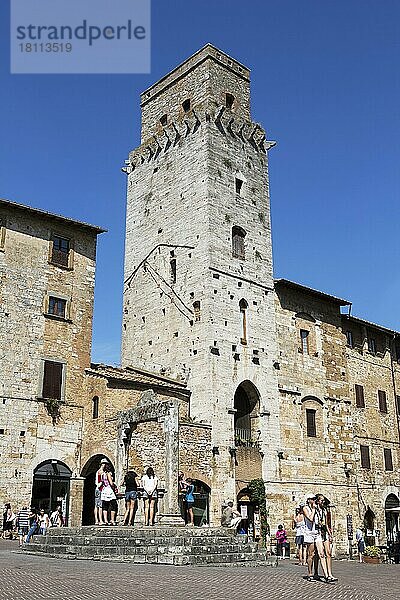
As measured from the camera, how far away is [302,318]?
3600 cm

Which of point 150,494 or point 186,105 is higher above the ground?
point 186,105

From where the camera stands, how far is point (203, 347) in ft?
103

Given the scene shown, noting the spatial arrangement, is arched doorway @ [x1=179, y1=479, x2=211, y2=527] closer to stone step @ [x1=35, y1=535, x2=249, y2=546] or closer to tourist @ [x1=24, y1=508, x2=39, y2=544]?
tourist @ [x1=24, y1=508, x2=39, y2=544]

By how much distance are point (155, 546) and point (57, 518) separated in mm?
11476

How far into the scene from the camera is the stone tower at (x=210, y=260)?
3131cm

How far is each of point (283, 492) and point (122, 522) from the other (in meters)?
14.0

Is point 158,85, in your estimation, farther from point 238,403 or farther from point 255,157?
point 238,403

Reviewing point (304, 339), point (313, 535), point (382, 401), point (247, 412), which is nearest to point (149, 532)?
point (313, 535)

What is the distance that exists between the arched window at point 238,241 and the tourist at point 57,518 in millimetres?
15308

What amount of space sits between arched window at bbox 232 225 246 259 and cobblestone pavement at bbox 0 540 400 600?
21524mm

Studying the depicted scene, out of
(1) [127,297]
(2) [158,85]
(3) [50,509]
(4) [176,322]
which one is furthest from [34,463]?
(2) [158,85]

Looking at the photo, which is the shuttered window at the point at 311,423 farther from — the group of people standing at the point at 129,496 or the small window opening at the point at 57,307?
the group of people standing at the point at 129,496

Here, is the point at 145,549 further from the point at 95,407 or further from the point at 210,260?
the point at 210,260

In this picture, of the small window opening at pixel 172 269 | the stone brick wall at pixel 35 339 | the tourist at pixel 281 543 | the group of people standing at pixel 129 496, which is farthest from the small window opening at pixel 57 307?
the tourist at pixel 281 543
